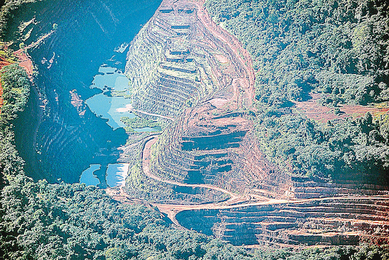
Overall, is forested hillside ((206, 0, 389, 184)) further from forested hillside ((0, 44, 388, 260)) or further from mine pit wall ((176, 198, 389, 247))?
forested hillside ((0, 44, 388, 260))

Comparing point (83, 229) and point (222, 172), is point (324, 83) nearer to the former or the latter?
point (222, 172)

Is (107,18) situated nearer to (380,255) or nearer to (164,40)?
(164,40)

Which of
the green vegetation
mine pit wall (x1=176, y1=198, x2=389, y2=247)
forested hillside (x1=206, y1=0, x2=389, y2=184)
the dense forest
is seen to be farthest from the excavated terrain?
the green vegetation

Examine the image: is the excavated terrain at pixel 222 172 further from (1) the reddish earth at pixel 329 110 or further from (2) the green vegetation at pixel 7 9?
(2) the green vegetation at pixel 7 9

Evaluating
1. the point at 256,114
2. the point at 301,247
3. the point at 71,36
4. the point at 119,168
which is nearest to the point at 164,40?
the point at 71,36

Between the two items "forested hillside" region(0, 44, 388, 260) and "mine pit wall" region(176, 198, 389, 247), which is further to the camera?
"mine pit wall" region(176, 198, 389, 247)

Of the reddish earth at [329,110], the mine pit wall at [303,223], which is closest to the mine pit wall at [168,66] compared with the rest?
the reddish earth at [329,110]
